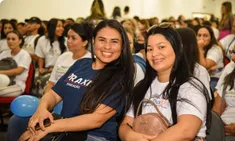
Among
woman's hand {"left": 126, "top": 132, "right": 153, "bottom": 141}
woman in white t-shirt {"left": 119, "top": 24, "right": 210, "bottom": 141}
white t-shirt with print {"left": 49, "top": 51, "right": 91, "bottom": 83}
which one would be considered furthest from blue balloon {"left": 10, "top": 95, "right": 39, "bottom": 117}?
woman's hand {"left": 126, "top": 132, "right": 153, "bottom": 141}

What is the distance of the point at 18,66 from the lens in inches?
145

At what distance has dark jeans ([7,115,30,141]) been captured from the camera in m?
2.19

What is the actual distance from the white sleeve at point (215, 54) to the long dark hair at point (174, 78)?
1.91 metres

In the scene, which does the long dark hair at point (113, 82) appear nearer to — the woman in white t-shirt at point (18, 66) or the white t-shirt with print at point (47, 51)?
the woman in white t-shirt at point (18, 66)

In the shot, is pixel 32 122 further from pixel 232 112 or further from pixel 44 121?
pixel 232 112

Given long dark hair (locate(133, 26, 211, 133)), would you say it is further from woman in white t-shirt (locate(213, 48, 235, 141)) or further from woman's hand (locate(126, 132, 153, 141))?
woman in white t-shirt (locate(213, 48, 235, 141))

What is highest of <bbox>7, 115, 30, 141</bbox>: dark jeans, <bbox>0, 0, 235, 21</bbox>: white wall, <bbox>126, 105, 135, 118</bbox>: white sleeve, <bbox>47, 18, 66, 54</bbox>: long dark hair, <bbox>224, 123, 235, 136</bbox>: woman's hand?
<bbox>0, 0, 235, 21</bbox>: white wall

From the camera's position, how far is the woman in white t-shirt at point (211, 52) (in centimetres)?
354

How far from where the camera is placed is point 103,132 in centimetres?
195

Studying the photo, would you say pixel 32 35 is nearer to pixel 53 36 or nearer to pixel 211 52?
pixel 53 36

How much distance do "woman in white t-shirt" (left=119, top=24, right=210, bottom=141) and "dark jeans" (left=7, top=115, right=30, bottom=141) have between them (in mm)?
841

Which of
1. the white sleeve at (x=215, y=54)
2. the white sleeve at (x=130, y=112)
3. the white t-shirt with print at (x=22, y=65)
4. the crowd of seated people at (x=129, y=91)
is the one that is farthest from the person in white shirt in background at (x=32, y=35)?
the white sleeve at (x=130, y=112)

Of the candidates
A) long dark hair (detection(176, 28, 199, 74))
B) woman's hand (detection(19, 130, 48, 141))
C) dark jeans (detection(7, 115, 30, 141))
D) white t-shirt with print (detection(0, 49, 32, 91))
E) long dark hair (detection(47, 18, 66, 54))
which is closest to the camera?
woman's hand (detection(19, 130, 48, 141))

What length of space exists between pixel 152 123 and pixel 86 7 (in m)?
8.24
